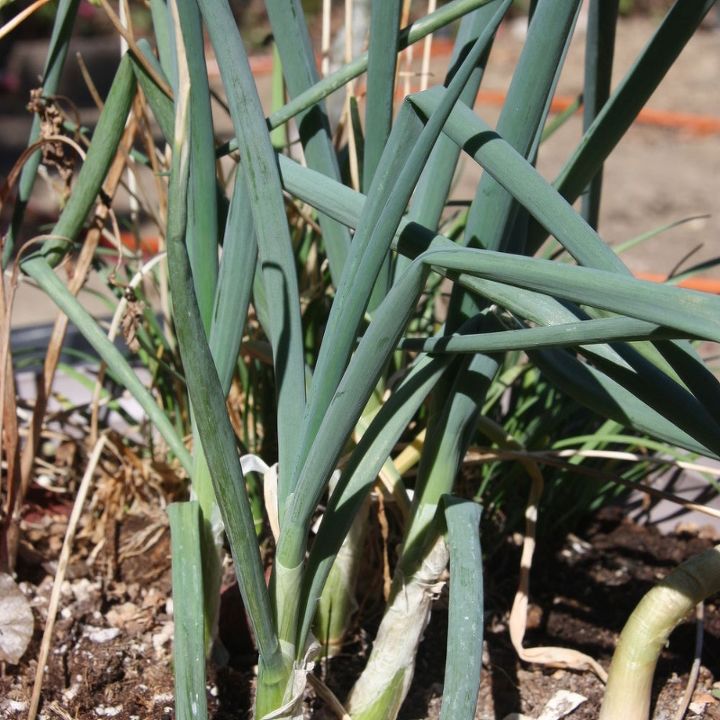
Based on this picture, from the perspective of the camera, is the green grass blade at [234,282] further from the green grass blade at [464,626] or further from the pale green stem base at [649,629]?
the pale green stem base at [649,629]

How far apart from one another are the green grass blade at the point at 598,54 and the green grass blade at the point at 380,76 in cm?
18

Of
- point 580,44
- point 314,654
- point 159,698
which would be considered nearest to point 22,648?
point 159,698

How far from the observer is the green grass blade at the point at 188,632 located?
623mm

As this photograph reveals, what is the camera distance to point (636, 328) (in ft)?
1.64

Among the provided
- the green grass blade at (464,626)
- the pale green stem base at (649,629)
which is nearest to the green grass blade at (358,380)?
the green grass blade at (464,626)

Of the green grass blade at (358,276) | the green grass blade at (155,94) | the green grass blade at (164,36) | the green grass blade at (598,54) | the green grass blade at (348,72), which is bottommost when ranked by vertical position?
the green grass blade at (358,276)

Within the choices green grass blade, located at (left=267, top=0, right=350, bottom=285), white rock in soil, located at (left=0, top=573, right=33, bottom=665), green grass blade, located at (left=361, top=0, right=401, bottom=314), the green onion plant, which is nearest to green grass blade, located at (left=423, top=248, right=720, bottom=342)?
the green onion plant

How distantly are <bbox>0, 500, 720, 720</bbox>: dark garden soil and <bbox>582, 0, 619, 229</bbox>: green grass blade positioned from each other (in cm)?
48

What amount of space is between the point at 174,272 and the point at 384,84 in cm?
28

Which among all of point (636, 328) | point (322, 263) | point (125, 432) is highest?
point (322, 263)

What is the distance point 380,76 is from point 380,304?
0.17m

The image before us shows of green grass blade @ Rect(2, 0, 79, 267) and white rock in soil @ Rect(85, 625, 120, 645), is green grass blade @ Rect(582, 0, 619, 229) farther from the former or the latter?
white rock in soil @ Rect(85, 625, 120, 645)

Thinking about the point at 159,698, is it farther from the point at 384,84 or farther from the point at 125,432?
the point at 384,84

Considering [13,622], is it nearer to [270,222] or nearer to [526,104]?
[270,222]
